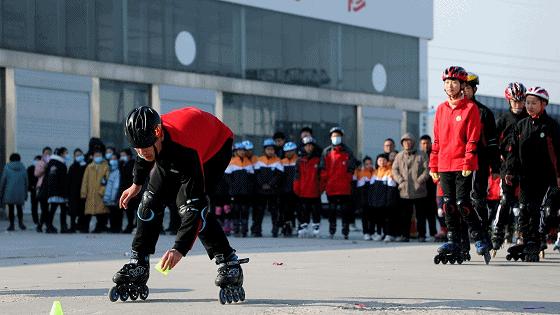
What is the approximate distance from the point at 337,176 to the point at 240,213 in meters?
1.87

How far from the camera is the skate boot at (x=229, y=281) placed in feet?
27.6

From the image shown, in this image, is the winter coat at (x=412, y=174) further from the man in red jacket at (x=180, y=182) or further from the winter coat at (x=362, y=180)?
the man in red jacket at (x=180, y=182)

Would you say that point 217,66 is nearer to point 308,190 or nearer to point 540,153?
point 308,190

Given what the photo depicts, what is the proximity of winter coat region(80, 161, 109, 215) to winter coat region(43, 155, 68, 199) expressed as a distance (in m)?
0.35

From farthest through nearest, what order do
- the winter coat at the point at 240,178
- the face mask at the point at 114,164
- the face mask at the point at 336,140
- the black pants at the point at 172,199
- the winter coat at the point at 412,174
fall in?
the face mask at the point at 114,164 < the winter coat at the point at 240,178 < the face mask at the point at 336,140 < the winter coat at the point at 412,174 < the black pants at the point at 172,199

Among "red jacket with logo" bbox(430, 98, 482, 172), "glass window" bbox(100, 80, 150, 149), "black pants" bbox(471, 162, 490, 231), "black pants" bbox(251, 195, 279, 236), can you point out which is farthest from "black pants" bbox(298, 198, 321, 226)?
"glass window" bbox(100, 80, 150, 149)

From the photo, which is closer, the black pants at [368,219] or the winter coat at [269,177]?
the black pants at [368,219]

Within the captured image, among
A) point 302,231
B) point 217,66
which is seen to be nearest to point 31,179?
point 302,231

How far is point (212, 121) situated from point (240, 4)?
28379mm

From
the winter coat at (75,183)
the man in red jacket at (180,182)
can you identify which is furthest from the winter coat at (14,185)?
the man in red jacket at (180,182)

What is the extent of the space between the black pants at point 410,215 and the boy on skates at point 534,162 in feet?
21.2

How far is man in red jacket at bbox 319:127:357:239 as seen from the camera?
69.2 feet

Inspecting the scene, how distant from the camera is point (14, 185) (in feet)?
80.6

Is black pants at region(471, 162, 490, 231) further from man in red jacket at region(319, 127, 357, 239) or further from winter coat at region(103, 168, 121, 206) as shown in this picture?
winter coat at region(103, 168, 121, 206)
